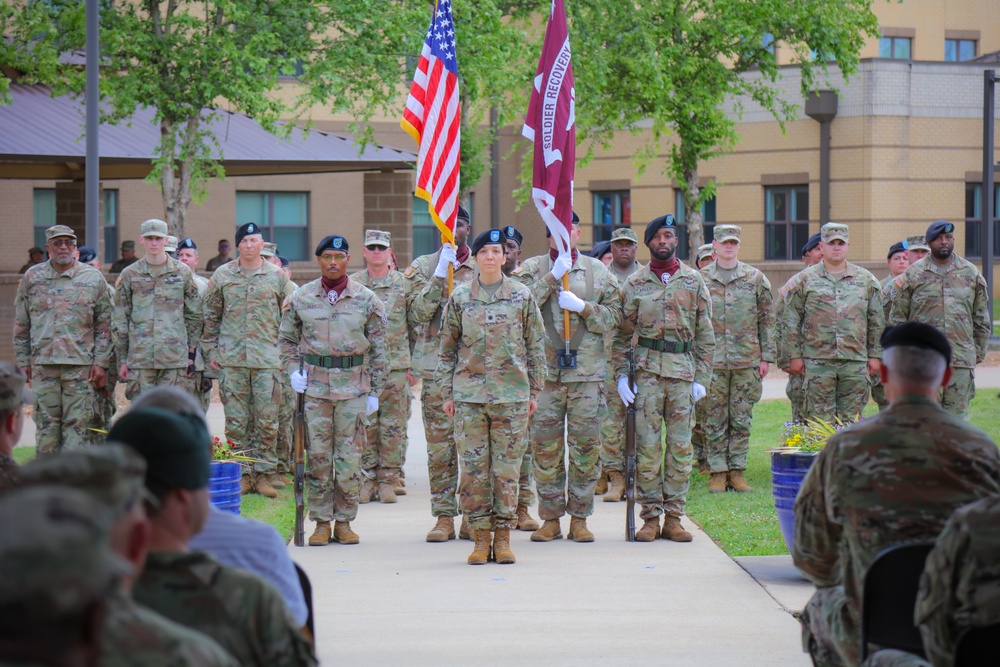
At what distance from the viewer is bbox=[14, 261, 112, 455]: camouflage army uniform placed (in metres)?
12.7

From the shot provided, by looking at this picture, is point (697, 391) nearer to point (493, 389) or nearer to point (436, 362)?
point (493, 389)

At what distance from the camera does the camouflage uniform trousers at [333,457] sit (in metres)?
10.3

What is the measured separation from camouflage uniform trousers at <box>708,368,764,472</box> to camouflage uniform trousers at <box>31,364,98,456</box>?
5.74 meters

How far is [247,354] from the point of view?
12.9 metres

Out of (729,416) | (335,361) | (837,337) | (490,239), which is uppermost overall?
(490,239)

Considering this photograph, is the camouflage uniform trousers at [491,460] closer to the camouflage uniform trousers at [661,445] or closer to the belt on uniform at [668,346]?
the camouflage uniform trousers at [661,445]

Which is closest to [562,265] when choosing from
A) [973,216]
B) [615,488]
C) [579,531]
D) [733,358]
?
[579,531]

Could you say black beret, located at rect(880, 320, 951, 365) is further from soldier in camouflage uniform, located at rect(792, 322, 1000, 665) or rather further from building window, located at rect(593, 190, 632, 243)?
building window, located at rect(593, 190, 632, 243)

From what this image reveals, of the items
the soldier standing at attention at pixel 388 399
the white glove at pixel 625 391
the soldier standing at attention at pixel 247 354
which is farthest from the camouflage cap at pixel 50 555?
the soldier standing at attention at pixel 247 354

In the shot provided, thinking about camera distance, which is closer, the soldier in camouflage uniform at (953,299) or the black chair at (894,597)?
the black chair at (894,597)

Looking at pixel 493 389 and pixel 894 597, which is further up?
pixel 493 389

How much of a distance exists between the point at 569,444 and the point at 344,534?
1.81 meters

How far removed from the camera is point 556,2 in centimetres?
1143

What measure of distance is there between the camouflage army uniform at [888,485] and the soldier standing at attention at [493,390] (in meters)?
4.78
